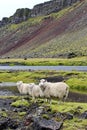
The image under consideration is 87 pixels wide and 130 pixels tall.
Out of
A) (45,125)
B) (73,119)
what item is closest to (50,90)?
(73,119)

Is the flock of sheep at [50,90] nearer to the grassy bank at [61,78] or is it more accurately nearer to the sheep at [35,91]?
the sheep at [35,91]

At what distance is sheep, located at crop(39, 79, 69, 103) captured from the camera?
3756 centimetres

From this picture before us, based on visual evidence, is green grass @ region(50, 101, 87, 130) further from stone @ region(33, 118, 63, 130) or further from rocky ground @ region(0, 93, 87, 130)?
stone @ region(33, 118, 63, 130)

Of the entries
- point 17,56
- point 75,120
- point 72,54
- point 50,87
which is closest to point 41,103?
point 50,87

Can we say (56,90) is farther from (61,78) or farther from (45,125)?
(61,78)

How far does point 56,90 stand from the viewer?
124 feet

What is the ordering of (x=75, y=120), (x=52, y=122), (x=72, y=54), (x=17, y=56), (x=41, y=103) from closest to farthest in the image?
1. (x=52, y=122)
2. (x=75, y=120)
3. (x=41, y=103)
4. (x=72, y=54)
5. (x=17, y=56)

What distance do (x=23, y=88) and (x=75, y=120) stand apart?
2063 cm

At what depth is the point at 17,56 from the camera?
629 feet

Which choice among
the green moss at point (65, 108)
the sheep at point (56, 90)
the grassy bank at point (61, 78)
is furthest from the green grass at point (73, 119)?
the grassy bank at point (61, 78)

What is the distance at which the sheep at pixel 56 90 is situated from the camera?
37.6 m

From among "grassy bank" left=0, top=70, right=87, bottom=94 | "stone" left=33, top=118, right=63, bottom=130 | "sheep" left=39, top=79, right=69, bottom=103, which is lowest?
"grassy bank" left=0, top=70, right=87, bottom=94

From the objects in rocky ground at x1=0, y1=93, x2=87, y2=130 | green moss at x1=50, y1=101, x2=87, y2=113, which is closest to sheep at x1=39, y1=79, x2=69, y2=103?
rocky ground at x1=0, y1=93, x2=87, y2=130

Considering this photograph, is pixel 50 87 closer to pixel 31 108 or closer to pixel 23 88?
pixel 31 108
